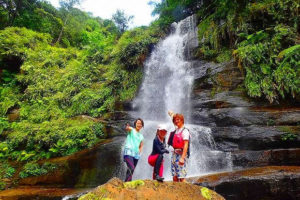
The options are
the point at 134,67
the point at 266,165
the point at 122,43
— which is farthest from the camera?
the point at 122,43

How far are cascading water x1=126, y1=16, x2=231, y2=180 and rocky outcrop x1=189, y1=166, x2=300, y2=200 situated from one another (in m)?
1.59

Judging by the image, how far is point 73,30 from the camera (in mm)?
22531

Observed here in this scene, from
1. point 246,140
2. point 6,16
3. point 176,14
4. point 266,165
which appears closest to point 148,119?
point 246,140

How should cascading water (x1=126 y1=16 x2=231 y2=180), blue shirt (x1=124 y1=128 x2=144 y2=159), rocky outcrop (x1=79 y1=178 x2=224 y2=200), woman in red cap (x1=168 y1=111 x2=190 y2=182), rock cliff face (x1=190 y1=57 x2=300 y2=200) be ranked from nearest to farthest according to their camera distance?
rocky outcrop (x1=79 y1=178 x2=224 y2=200) → woman in red cap (x1=168 y1=111 x2=190 y2=182) → blue shirt (x1=124 y1=128 x2=144 y2=159) → rock cliff face (x1=190 y1=57 x2=300 y2=200) → cascading water (x1=126 y1=16 x2=231 y2=180)

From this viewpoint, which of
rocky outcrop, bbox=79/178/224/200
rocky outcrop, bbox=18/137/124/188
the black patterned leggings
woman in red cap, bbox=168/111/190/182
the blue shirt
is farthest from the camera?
rocky outcrop, bbox=18/137/124/188

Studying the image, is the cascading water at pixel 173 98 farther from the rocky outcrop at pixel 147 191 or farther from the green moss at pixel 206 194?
the rocky outcrop at pixel 147 191

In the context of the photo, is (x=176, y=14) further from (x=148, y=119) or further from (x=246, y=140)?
(x=246, y=140)

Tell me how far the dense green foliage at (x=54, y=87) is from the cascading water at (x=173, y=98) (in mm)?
828

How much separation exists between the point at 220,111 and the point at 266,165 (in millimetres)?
2879

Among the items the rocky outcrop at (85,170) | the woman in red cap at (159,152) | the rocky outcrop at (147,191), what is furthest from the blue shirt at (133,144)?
the rocky outcrop at (85,170)

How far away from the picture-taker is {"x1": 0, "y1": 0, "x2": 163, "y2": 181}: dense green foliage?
9.28 meters

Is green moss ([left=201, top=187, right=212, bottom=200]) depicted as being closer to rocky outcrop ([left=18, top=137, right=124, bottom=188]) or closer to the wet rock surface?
the wet rock surface

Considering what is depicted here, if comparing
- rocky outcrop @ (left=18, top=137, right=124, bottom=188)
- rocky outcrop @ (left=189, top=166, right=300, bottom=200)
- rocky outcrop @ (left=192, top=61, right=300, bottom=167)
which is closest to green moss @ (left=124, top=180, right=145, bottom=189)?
rocky outcrop @ (left=189, top=166, right=300, bottom=200)

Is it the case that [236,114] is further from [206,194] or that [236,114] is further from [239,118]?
[206,194]
